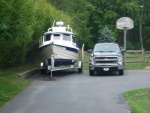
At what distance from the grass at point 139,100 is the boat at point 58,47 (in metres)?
8.34

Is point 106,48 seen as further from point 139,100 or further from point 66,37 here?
point 139,100

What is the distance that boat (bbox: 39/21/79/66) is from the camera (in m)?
21.8

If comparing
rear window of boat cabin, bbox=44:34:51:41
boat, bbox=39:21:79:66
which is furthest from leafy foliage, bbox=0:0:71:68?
boat, bbox=39:21:79:66

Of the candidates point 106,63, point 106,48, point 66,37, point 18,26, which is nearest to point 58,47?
point 66,37

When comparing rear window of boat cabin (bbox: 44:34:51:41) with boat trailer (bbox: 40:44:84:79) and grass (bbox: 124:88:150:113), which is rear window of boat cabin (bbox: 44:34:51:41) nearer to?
boat trailer (bbox: 40:44:84:79)

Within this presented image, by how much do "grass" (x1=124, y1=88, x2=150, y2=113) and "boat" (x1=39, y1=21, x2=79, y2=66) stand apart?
328 inches

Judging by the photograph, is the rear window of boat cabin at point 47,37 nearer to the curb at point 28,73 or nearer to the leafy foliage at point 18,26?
the leafy foliage at point 18,26

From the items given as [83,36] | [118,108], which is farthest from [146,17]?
[118,108]

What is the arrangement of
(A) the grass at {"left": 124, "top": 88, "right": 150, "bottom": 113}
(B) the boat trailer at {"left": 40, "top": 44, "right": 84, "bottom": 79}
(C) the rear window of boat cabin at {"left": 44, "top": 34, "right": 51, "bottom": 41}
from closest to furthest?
(A) the grass at {"left": 124, "top": 88, "right": 150, "bottom": 113} → (B) the boat trailer at {"left": 40, "top": 44, "right": 84, "bottom": 79} → (C) the rear window of boat cabin at {"left": 44, "top": 34, "right": 51, "bottom": 41}

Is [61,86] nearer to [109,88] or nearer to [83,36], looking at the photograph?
[109,88]

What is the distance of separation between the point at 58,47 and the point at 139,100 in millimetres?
10431

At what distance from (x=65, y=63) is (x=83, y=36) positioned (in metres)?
35.5

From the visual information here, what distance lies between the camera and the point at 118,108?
1094 centimetres

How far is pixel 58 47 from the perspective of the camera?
71.8ft
